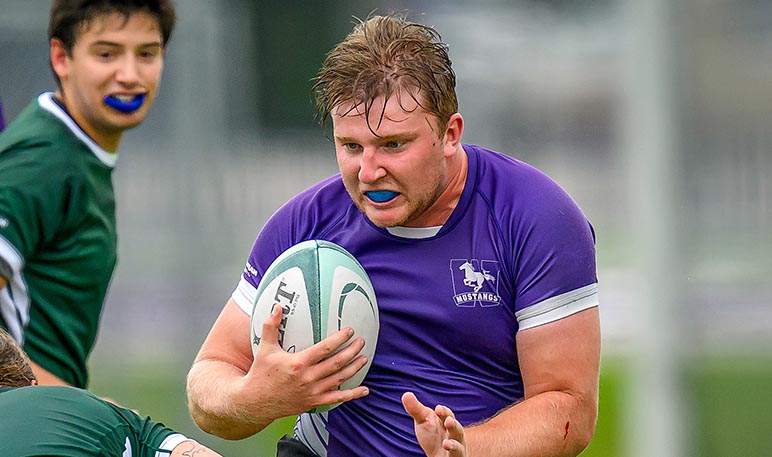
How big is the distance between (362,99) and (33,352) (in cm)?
219

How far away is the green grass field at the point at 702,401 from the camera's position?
29.0 feet

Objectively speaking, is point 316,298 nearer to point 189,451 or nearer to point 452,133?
point 189,451

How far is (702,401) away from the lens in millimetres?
9383

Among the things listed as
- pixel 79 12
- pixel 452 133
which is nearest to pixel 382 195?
pixel 452 133

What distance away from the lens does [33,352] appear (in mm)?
5137

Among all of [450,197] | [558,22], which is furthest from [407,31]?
[558,22]

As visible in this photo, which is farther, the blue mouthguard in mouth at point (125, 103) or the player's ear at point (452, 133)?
the blue mouthguard in mouth at point (125, 103)

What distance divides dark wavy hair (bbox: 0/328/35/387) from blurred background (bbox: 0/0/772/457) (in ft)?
17.2

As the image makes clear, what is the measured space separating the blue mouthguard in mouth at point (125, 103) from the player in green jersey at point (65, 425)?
1916 millimetres

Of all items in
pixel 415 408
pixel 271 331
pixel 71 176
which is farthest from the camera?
pixel 71 176

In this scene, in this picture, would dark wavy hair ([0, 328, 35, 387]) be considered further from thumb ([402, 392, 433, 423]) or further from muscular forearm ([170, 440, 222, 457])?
thumb ([402, 392, 433, 423])

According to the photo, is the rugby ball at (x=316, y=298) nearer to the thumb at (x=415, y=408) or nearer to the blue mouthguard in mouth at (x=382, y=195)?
the blue mouthguard in mouth at (x=382, y=195)

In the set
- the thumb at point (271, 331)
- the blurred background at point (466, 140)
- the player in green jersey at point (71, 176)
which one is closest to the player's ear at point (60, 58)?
the player in green jersey at point (71, 176)

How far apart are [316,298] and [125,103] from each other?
195 cm
